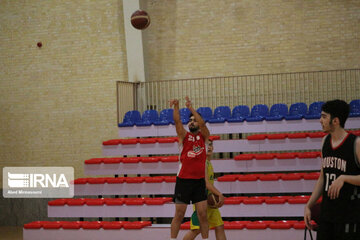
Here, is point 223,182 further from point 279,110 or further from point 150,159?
point 279,110

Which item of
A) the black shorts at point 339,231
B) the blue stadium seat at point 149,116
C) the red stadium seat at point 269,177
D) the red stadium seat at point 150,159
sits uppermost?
the blue stadium seat at point 149,116

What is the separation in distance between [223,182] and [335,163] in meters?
5.39

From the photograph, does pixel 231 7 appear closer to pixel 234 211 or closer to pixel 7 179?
pixel 234 211

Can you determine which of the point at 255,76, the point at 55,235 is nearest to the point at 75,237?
the point at 55,235

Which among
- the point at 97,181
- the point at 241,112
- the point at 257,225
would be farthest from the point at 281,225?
the point at 241,112

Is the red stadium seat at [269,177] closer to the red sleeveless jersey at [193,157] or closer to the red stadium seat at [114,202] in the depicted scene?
the red stadium seat at [114,202]

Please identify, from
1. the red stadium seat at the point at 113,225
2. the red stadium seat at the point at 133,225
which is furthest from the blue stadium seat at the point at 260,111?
the red stadium seat at the point at 113,225

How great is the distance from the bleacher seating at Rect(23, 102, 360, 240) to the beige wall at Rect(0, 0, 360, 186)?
1751 millimetres

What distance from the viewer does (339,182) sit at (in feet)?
10.7

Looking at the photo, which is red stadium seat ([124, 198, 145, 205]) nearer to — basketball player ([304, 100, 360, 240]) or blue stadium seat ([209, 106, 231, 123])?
blue stadium seat ([209, 106, 231, 123])

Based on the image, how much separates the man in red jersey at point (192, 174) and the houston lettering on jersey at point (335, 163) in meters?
2.36

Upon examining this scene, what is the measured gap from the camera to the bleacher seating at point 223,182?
7.89 m

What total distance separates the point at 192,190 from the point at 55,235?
12.1 ft

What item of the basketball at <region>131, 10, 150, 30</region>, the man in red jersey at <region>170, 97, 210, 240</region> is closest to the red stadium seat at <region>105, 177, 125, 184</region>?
the basketball at <region>131, 10, 150, 30</region>
